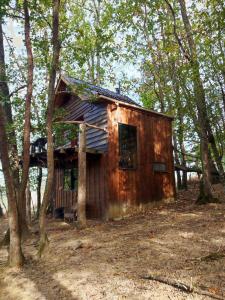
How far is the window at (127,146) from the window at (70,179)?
9.14 ft

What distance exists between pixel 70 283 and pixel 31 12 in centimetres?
740

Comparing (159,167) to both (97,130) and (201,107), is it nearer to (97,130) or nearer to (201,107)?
(97,130)

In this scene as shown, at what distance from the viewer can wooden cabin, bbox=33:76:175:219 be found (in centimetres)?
1294

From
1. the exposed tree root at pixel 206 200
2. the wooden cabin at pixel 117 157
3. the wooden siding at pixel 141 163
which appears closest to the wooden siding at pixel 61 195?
the wooden cabin at pixel 117 157

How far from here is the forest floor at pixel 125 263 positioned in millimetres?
5070

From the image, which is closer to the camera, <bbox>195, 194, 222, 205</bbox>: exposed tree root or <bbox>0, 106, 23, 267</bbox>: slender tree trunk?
<bbox>0, 106, 23, 267</bbox>: slender tree trunk

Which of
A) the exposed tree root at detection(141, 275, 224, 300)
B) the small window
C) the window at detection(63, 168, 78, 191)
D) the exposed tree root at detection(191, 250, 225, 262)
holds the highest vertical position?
the small window

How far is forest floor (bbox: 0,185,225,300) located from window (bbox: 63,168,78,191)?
487 cm

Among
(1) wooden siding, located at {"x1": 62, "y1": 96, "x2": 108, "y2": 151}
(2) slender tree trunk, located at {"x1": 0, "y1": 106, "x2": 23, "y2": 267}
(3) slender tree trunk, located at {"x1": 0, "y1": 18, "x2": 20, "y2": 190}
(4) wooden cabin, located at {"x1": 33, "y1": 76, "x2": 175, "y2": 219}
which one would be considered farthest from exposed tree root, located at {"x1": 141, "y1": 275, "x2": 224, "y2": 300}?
(1) wooden siding, located at {"x1": 62, "y1": 96, "x2": 108, "y2": 151}

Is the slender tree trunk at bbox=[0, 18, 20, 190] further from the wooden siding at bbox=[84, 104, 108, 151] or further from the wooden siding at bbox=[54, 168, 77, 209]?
the wooden siding at bbox=[54, 168, 77, 209]

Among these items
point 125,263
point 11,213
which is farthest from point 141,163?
point 125,263

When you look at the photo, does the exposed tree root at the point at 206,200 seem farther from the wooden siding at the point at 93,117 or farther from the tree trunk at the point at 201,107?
the wooden siding at the point at 93,117

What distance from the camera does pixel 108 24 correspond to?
15.9 metres

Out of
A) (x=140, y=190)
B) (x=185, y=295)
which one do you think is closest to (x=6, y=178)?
(x=185, y=295)
